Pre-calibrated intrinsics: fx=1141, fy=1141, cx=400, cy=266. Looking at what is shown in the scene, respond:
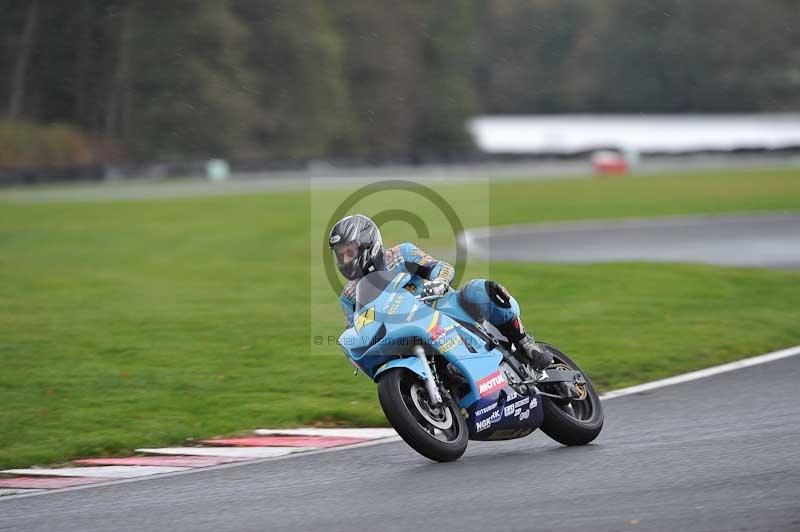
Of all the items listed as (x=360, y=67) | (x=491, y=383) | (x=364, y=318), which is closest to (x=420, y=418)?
(x=491, y=383)

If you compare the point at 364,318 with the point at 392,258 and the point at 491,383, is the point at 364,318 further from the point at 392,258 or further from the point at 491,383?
the point at 491,383

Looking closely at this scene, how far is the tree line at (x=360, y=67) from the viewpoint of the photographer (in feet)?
189

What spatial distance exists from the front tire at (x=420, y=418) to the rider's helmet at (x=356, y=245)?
0.67 metres

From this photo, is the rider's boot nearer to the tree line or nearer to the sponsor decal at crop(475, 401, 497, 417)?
the sponsor decal at crop(475, 401, 497, 417)

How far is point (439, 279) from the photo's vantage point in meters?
6.91

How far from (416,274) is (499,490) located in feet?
5.00

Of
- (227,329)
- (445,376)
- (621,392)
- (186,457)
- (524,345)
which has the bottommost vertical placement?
(186,457)

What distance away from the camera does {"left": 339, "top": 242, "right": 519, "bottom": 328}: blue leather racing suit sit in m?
6.98

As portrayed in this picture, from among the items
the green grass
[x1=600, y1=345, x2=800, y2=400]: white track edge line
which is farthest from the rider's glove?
[x1=600, y1=345, x2=800, y2=400]: white track edge line

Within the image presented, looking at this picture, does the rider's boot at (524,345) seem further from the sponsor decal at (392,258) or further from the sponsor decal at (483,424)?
the sponsor decal at (392,258)

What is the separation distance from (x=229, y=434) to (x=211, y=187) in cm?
3555

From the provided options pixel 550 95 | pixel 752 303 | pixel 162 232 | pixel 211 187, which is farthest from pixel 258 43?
pixel 752 303

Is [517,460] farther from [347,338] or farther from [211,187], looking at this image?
[211,187]

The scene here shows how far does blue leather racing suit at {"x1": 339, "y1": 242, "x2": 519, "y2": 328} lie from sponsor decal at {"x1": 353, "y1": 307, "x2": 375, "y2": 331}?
8.3 inches
